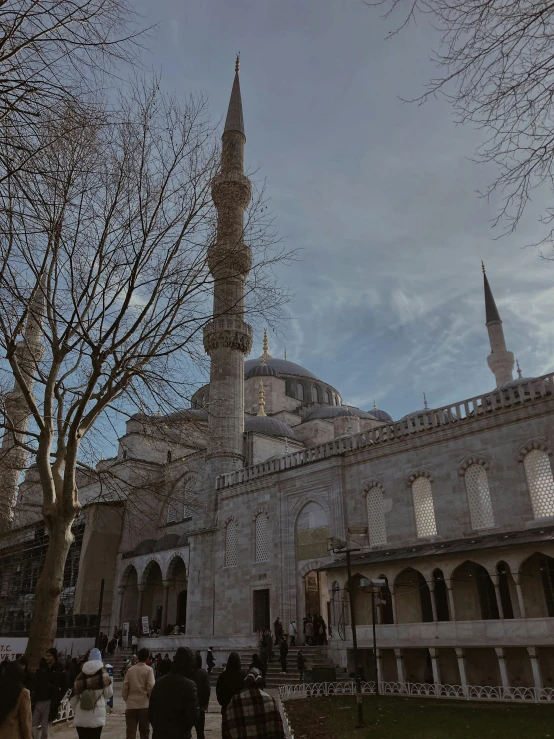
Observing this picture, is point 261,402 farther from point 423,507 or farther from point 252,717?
point 252,717

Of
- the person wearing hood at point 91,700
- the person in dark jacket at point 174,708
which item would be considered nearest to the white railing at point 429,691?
the person wearing hood at point 91,700

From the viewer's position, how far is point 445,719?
952 cm

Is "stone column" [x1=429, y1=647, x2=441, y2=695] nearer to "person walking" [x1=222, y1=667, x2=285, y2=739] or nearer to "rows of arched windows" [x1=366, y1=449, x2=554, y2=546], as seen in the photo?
"rows of arched windows" [x1=366, y1=449, x2=554, y2=546]

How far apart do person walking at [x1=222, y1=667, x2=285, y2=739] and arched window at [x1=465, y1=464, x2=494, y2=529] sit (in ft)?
44.0

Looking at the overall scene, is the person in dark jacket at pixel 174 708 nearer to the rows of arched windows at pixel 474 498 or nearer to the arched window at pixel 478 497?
the rows of arched windows at pixel 474 498

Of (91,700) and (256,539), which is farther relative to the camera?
(256,539)

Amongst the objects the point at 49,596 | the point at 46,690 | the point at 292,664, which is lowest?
the point at 292,664

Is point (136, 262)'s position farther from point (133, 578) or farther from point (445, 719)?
point (133, 578)

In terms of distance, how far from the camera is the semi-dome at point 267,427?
33906 millimetres

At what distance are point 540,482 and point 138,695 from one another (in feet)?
40.4

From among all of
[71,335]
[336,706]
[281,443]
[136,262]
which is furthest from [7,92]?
[281,443]

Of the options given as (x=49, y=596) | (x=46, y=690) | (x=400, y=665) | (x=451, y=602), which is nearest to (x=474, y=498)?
(x=451, y=602)

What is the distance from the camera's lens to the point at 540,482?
1554 cm

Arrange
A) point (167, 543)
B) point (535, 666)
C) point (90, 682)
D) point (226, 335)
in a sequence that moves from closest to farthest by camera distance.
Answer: point (90, 682), point (535, 666), point (226, 335), point (167, 543)
